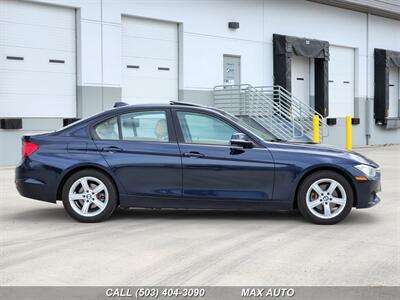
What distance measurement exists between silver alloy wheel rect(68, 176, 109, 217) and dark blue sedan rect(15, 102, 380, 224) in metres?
0.01

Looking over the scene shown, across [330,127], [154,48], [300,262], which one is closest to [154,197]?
[300,262]

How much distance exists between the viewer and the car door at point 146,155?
7562 millimetres

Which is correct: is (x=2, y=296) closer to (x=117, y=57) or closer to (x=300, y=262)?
(x=300, y=262)

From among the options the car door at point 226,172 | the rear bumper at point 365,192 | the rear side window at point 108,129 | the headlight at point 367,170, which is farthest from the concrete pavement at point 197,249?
the rear side window at point 108,129

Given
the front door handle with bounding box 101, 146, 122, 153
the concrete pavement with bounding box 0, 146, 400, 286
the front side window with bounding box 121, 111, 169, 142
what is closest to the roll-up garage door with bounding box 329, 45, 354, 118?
the concrete pavement with bounding box 0, 146, 400, 286

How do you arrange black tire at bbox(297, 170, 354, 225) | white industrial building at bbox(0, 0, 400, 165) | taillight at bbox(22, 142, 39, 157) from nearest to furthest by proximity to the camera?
black tire at bbox(297, 170, 354, 225), taillight at bbox(22, 142, 39, 157), white industrial building at bbox(0, 0, 400, 165)

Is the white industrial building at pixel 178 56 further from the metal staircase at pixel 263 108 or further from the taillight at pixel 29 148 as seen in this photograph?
the taillight at pixel 29 148

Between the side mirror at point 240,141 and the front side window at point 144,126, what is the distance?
89 cm

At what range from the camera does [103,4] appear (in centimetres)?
1714

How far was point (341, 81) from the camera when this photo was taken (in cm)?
2650

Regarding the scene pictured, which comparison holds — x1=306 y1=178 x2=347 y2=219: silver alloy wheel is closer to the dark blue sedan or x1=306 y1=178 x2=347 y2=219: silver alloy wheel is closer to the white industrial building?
the dark blue sedan

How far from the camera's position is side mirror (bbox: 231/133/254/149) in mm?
7490

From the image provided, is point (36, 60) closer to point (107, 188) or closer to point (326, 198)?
point (107, 188)

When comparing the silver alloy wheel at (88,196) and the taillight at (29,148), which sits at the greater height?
the taillight at (29,148)
